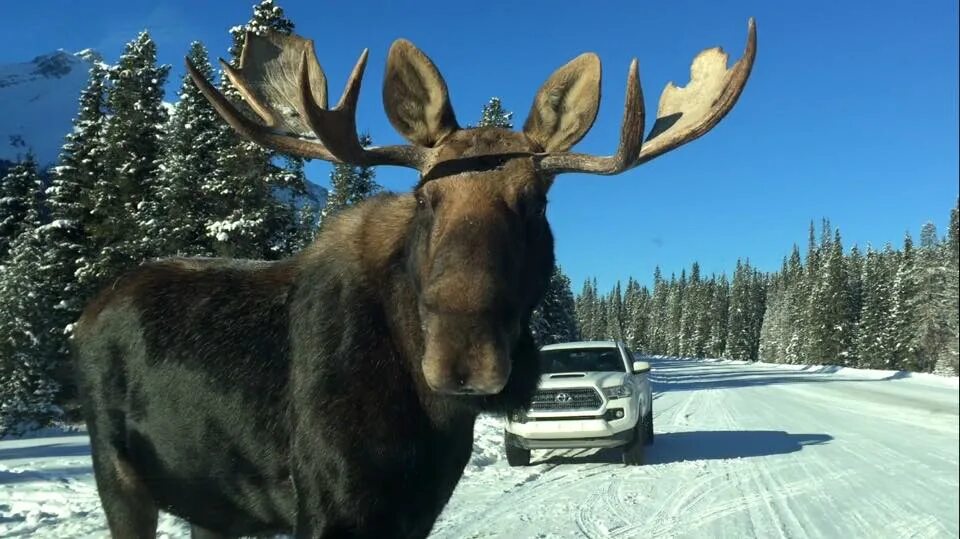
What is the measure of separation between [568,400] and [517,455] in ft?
4.06

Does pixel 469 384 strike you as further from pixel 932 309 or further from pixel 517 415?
pixel 932 309

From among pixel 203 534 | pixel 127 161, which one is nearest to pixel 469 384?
pixel 203 534

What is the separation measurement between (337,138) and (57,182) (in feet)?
90.1

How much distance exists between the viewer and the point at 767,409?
20953 mm

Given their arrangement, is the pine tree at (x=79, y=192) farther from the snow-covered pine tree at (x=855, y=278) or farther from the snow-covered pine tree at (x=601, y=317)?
the snow-covered pine tree at (x=601, y=317)

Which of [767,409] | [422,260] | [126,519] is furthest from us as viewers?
[767,409]

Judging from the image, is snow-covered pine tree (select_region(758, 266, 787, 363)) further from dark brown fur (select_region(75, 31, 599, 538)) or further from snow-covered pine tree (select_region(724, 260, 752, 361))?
dark brown fur (select_region(75, 31, 599, 538))

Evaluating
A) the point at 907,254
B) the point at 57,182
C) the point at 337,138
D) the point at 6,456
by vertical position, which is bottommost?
the point at 6,456

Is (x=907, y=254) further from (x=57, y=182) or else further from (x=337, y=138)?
(x=57, y=182)

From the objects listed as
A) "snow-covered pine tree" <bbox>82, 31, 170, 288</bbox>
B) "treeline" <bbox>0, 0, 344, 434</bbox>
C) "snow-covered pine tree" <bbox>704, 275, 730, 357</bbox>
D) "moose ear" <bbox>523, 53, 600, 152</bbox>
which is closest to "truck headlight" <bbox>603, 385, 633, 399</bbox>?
"treeline" <bbox>0, 0, 344, 434</bbox>

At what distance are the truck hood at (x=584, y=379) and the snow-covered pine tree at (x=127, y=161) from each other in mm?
13932

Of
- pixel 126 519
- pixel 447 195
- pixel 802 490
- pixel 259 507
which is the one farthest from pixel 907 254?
pixel 802 490

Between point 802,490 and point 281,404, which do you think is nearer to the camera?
point 281,404

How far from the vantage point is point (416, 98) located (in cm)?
396
